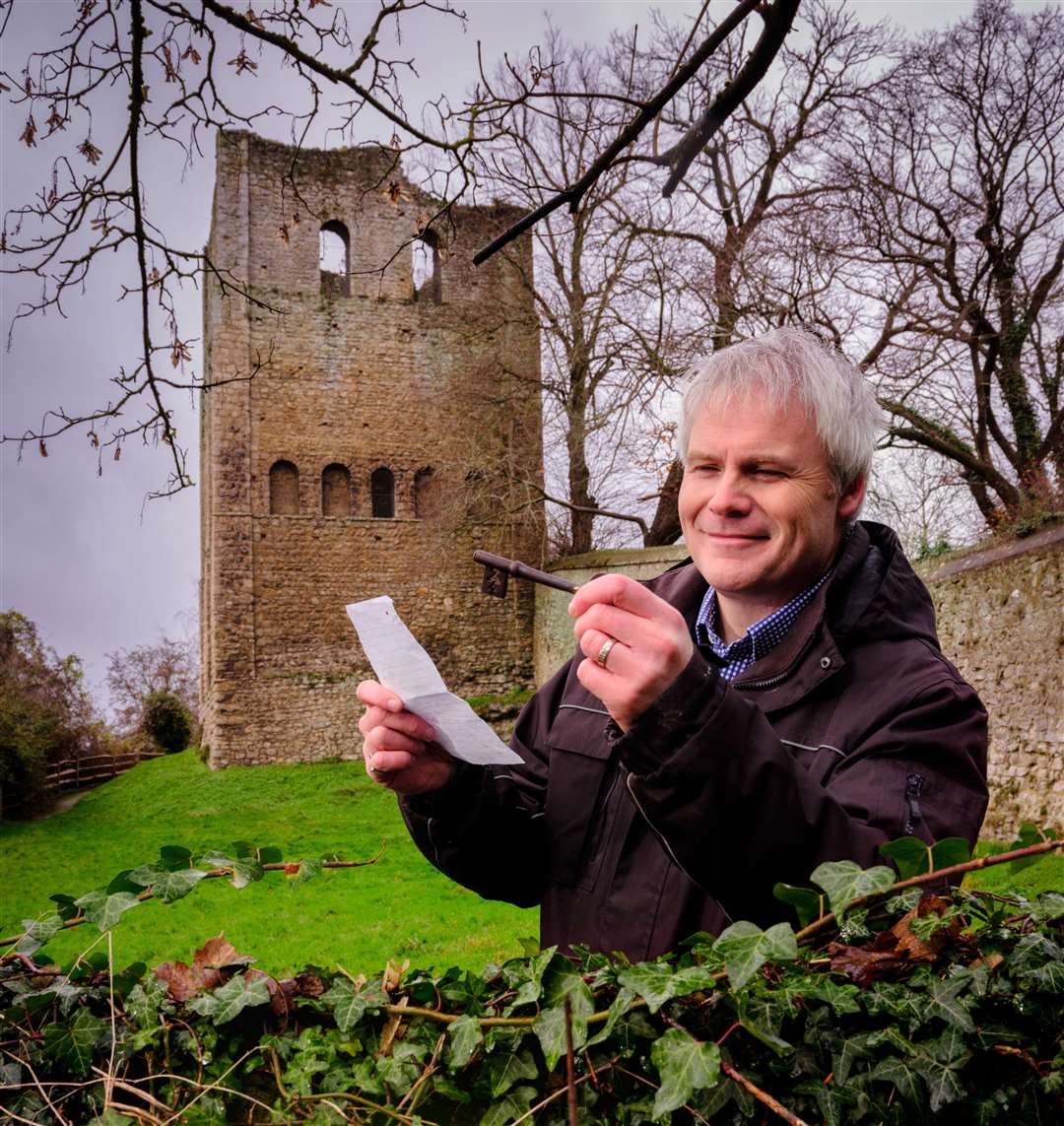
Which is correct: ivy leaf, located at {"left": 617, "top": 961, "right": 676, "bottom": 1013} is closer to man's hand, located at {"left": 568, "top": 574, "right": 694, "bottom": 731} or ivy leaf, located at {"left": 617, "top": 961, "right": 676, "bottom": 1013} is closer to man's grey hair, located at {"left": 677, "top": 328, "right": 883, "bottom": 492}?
man's hand, located at {"left": 568, "top": 574, "right": 694, "bottom": 731}

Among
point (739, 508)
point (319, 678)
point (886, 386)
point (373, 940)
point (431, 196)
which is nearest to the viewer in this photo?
point (739, 508)

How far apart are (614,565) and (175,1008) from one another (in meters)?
14.5

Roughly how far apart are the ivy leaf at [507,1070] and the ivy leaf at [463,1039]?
24 millimetres

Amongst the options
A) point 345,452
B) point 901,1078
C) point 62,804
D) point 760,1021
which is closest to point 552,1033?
point 760,1021

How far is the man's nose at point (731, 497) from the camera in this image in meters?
1.72

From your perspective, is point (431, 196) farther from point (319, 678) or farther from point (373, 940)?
point (319, 678)

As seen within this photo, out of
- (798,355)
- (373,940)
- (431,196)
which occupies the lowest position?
(373,940)

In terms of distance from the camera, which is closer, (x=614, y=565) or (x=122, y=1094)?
(x=122, y=1094)

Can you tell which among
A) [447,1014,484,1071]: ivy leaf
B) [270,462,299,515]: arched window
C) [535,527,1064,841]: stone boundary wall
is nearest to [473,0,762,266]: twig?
[447,1014,484,1071]: ivy leaf

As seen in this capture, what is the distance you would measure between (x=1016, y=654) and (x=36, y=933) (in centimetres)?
851

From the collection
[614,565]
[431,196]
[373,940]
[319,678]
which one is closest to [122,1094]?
[431,196]

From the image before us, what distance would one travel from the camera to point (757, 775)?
1.31 meters

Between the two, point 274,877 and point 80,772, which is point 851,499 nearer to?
point 274,877

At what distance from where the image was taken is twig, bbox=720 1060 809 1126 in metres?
0.75
